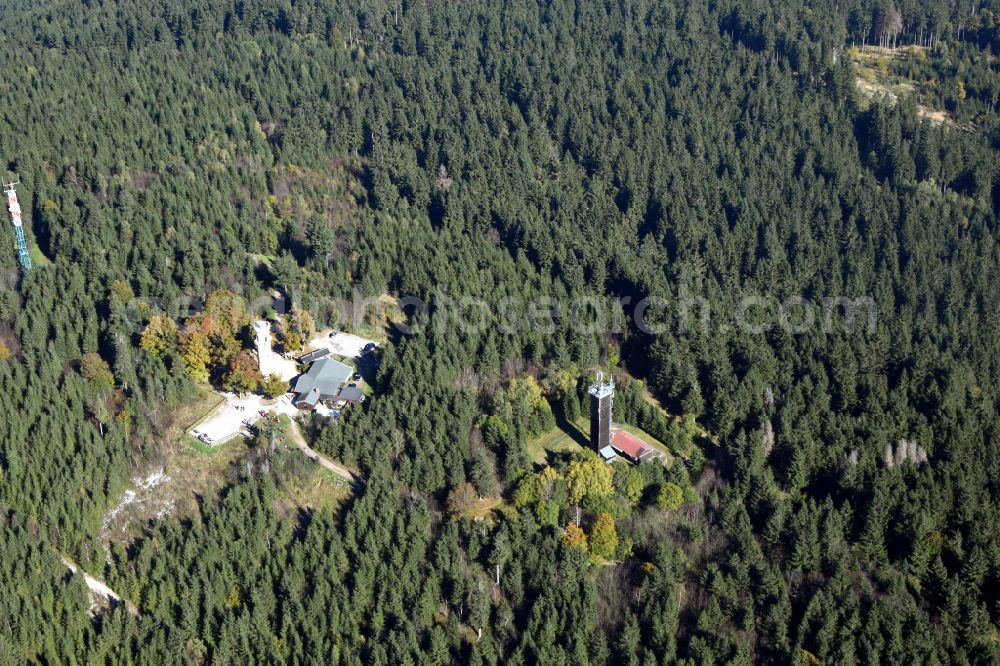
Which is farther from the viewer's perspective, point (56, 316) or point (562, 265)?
point (562, 265)

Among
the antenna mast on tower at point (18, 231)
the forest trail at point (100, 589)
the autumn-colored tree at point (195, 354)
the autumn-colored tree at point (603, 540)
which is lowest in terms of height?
the autumn-colored tree at point (603, 540)

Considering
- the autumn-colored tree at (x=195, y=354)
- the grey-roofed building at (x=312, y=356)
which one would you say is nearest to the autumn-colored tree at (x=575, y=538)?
the grey-roofed building at (x=312, y=356)

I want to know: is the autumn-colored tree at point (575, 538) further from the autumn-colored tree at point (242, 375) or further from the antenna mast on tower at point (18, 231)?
the antenna mast on tower at point (18, 231)

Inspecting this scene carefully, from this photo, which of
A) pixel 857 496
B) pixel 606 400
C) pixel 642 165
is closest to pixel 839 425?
pixel 857 496

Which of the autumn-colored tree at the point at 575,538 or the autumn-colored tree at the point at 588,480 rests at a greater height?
the autumn-colored tree at the point at 588,480

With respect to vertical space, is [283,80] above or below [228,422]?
above

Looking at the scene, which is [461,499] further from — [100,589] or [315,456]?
[100,589]

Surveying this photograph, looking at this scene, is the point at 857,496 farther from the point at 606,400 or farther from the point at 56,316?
the point at 56,316
